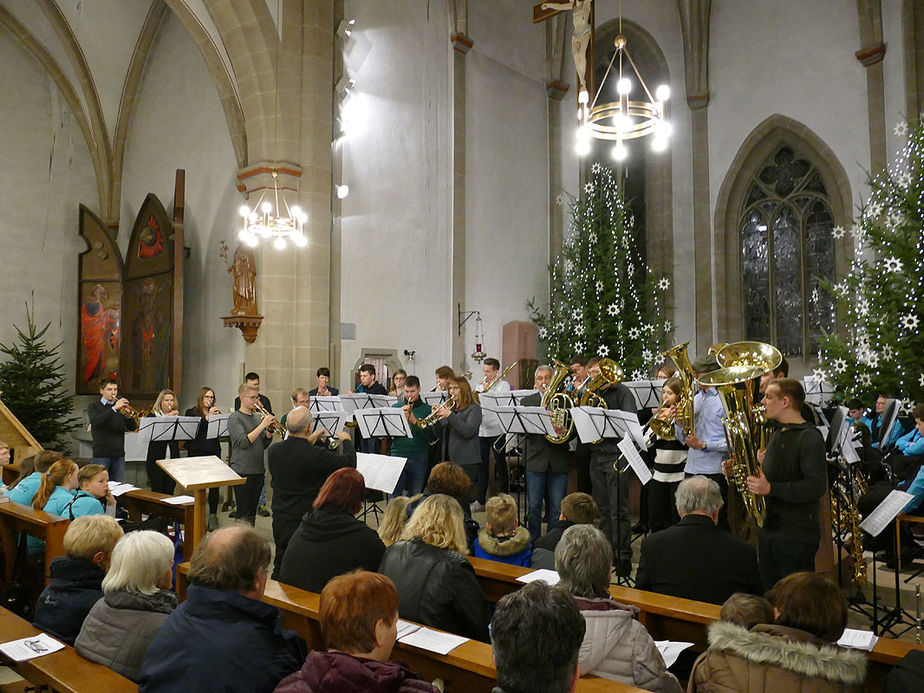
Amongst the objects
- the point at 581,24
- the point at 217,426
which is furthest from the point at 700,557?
the point at 581,24

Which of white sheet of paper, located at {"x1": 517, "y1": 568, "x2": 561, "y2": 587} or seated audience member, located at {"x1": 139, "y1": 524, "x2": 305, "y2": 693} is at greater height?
seated audience member, located at {"x1": 139, "y1": 524, "x2": 305, "y2": 693}

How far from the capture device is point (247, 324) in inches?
416

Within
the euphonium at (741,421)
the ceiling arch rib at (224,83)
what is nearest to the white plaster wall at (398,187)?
the ceiling arch rib at (224,83)

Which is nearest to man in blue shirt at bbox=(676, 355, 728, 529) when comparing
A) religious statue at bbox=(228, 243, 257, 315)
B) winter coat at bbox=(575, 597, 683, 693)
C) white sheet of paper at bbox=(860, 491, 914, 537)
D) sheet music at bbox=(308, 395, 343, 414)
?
white sheet of paper at bbox=(860, 491, 914, 537)

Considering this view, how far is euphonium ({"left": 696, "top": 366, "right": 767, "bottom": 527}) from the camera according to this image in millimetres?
4562

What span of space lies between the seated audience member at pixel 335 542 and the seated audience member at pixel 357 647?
57.9 inches

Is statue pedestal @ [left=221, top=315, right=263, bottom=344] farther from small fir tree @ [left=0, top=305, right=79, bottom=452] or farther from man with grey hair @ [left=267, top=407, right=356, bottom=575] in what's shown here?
man with grey hair @ [left=267, top=407, right=356, bottom=575]

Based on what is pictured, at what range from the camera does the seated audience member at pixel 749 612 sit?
2.55m

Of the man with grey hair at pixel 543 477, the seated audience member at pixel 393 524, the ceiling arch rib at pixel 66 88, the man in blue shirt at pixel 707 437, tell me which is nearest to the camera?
the seated audience member at pixel 393 524

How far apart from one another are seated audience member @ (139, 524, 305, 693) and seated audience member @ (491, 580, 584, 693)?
871mm

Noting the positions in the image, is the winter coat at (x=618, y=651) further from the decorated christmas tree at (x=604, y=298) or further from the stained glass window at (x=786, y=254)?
the stained glass window at (x=786, y=254)

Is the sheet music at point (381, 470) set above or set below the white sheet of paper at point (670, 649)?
above

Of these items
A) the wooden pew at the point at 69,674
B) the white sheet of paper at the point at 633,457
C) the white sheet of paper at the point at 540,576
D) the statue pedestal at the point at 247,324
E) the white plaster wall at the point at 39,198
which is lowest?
the wooden pew at the point at 69,674

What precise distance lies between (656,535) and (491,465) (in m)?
6.35
